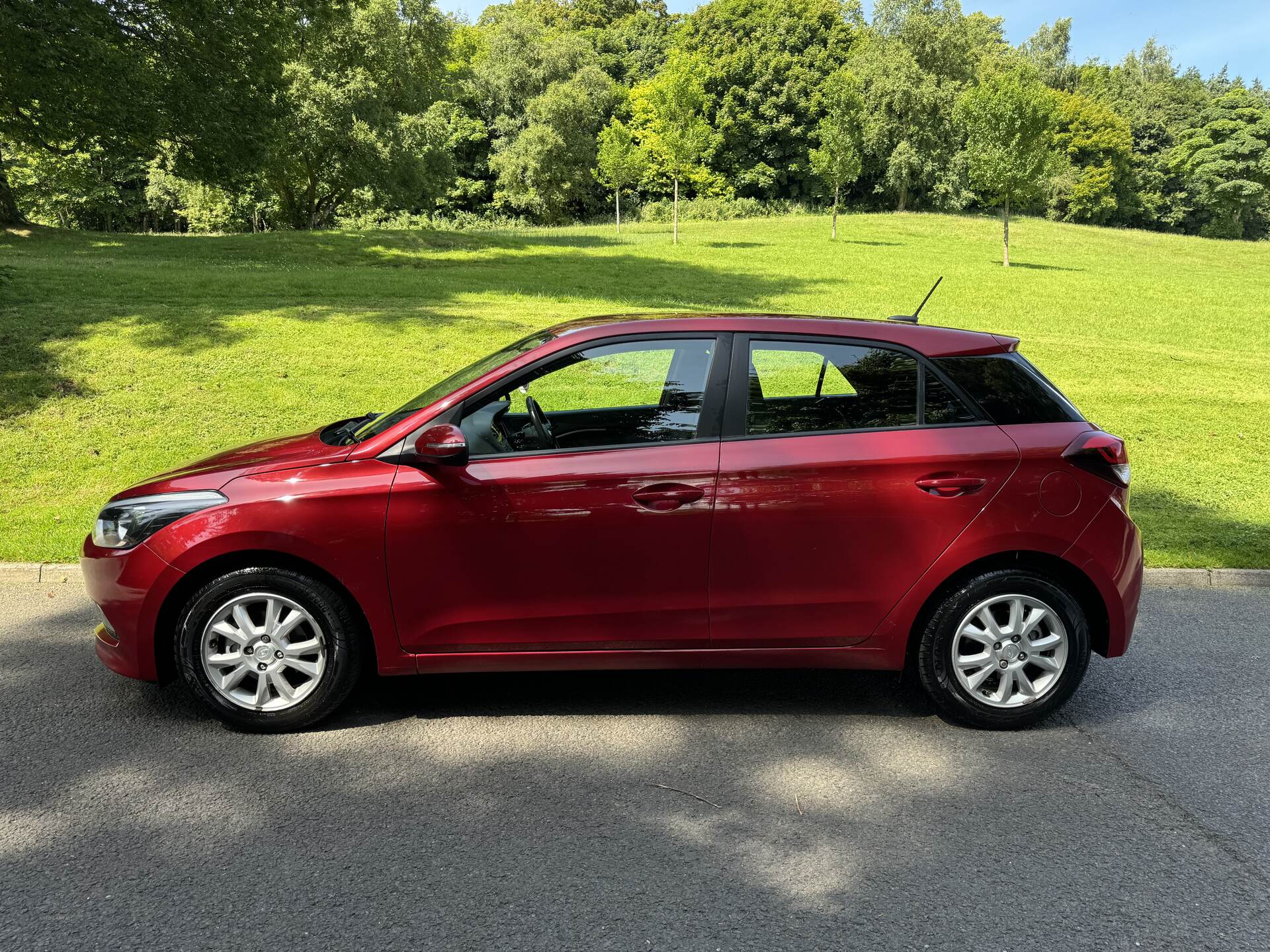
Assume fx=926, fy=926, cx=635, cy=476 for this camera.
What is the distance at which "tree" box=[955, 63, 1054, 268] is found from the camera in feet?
107

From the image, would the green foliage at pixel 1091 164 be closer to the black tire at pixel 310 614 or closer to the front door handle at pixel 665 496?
the front door handle at pixel 665 496

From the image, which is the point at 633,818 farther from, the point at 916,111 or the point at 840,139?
the point at 916,111

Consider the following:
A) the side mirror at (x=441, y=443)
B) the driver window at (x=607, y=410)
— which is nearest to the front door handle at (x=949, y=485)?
the driver window at (x=607, y=410)

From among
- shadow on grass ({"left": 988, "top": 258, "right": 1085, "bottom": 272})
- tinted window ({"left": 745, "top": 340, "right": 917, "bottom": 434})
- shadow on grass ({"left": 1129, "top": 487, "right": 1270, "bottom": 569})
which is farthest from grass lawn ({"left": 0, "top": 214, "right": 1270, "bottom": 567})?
tinted window ({"left": 745, "top": 340, "right": 917, "bottom": 434})

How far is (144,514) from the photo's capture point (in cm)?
396

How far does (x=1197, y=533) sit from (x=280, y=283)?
16.0 meters

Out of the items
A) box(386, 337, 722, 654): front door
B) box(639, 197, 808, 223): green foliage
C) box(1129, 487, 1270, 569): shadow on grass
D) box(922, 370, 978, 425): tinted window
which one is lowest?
box(1129, 487, 1270, 569): shadow on grass

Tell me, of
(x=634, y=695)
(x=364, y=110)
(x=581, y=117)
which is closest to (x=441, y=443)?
(x=634, y=695)

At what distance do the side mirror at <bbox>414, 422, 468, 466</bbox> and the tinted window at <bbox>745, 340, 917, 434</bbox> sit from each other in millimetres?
1218

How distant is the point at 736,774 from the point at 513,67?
66616mm

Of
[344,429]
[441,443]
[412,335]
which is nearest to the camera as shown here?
[441,443]

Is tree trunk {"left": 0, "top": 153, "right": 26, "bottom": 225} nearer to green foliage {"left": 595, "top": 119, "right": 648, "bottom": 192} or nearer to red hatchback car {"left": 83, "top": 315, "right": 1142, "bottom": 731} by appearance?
green foliage {"left": 595, "top": 119, "right": 648, "bottom": 192}

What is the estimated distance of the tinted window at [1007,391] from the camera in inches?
162

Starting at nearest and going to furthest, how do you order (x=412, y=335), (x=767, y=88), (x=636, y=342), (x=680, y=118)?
(x=636, y=342), (x=412, y=335), (x=680, y=118), (x=767, y=88)
